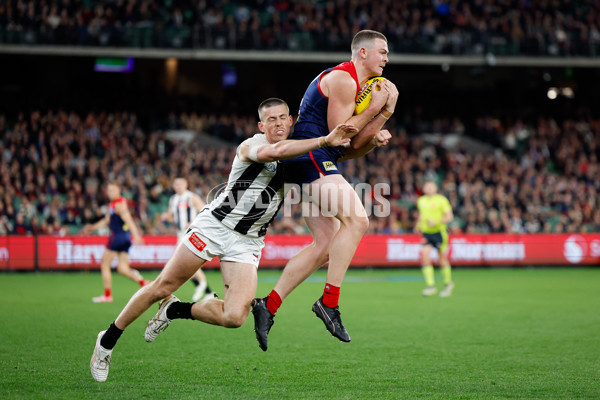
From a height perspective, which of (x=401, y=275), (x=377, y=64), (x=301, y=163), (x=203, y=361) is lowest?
(x=401, y=275)

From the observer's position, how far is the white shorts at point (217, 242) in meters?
6.64

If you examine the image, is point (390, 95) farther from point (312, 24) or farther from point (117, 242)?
point (312, 24)

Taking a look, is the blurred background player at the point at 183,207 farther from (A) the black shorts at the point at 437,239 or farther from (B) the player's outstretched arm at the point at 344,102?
(B) the player's outstretched arm at the point at 344,102

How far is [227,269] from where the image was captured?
684 cm

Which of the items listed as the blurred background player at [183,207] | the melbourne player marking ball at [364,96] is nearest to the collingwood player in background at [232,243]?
the melbourne player marking ball at [364,96]

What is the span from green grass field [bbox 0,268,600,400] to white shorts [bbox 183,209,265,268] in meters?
1.21

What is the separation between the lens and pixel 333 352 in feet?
28.3

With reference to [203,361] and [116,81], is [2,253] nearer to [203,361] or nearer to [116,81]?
[116,81]

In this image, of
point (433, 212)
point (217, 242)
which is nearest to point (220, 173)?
point (433, 212)

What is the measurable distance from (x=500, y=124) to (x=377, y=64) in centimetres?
2785

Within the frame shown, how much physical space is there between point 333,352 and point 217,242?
8.81ft

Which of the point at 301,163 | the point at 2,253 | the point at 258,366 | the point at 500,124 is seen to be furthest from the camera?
the point at 500,124

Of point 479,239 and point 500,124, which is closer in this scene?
point 479,239

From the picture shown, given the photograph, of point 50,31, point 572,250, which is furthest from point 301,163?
point 50,31
